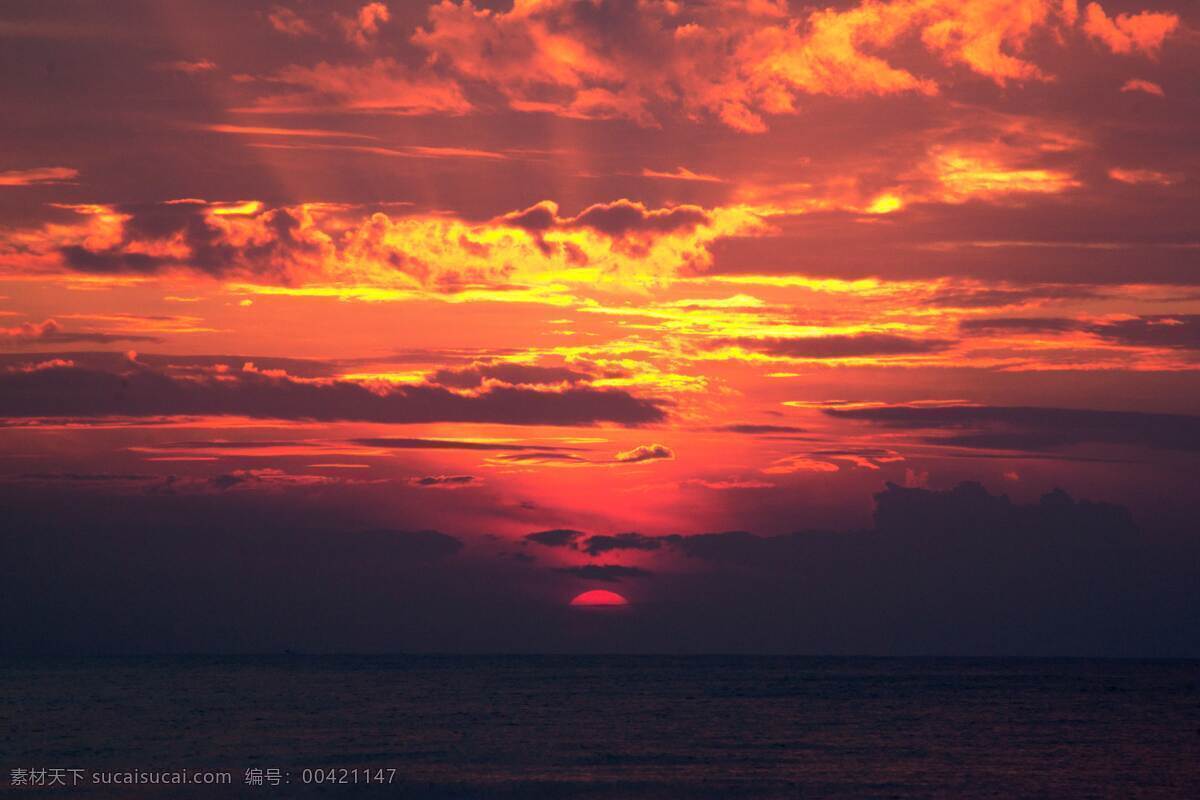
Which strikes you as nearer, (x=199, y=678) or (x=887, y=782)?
(x=887, y=782)

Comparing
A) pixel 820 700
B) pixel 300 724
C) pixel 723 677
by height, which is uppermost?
pixel 300 724

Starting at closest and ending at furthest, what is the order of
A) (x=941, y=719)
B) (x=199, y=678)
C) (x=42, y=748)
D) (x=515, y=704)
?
(x=42, y=748)
(x=941, y=719)
(x=515, y=704)
(x=199, y=678)

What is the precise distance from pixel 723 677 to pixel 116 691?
88.8 metres

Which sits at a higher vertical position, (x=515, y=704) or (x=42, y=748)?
(x=42, y=748)

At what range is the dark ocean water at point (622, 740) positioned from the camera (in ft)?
187

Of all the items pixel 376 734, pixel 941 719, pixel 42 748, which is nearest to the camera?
pixel 42 748

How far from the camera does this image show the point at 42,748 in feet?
236

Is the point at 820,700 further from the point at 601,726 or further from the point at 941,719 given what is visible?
the point at 601,726

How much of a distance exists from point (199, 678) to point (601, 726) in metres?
111

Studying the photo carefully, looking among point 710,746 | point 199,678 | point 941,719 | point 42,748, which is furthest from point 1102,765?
point 199,678

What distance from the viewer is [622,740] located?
7669cm

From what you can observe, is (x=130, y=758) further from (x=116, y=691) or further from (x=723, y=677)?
(x=723, y=677)

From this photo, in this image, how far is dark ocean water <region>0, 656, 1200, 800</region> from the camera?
5712 centimetres

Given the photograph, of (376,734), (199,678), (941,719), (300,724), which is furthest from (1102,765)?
(199,678)
